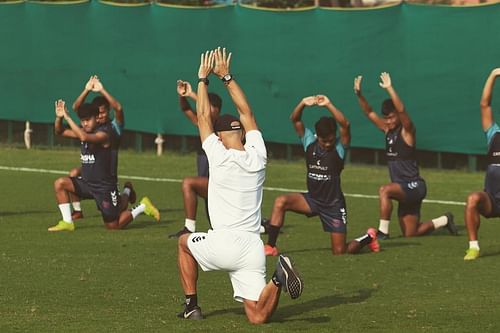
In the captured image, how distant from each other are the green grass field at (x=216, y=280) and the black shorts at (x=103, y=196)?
243 mm

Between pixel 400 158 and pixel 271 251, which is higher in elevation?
pixel 400 158

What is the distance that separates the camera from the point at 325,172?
17.1 m

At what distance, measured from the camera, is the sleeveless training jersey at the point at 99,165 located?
63.4ft

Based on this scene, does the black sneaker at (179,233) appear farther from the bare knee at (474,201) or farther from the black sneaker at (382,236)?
the bare knee at (474,201)

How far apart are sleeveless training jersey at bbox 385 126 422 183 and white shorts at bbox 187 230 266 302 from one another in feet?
23.8

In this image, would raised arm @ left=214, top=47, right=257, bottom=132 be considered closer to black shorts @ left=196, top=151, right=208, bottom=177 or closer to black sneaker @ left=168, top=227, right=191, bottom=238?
black sneaker @ left=168, top=227, right=191, bottom=238

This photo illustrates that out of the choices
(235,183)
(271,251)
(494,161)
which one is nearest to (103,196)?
(271,251)

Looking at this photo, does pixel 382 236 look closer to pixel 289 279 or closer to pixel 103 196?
pixel 103 196

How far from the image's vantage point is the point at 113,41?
3012 centimetres

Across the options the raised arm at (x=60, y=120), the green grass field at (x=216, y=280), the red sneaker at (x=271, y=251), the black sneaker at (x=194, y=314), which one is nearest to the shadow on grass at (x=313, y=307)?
the green grass field at (x=216, y=280)

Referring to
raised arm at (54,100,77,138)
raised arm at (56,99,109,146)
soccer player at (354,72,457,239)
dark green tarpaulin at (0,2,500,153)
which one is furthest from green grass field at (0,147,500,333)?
dark green tarpaulin at (0,2,500,153)

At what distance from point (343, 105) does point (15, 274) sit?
1320 centimetres

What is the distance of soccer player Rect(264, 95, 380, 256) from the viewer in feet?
55.5

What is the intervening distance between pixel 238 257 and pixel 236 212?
377mm
